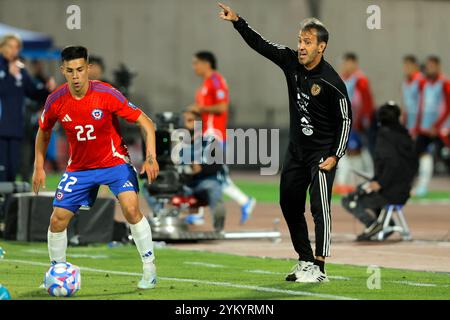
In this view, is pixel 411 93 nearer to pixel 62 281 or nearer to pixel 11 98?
pixel 11 98

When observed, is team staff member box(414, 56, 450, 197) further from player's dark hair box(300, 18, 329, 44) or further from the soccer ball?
the soccer ball

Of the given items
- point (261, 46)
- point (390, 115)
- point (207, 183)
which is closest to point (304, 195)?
point (261, 46)

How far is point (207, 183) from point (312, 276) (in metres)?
5.36

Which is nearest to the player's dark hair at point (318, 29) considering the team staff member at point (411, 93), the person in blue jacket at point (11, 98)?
the person in blue jacket at point (11, 98)

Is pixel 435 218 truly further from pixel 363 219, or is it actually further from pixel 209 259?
pixel 209 259

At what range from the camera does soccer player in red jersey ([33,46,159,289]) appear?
10.8m

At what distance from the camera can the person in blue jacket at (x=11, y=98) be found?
57.5 feet

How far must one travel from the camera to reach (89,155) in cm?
1089

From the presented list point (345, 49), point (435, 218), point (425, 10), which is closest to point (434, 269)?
point (435, 218)

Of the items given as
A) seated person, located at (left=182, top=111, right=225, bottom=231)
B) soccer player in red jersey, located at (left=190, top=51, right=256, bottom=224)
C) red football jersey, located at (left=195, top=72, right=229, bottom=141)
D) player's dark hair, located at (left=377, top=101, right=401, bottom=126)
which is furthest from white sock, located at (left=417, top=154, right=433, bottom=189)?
seated person, located at (left=182, top=111, right=225, bottom=231)

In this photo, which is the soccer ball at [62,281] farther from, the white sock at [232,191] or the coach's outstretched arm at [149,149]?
the white sock at [232,191]

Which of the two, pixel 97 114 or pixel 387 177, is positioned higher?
pixel 97 114

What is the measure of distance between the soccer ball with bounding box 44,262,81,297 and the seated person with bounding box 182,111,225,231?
19.9 feet

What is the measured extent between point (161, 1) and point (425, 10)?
8436mm
